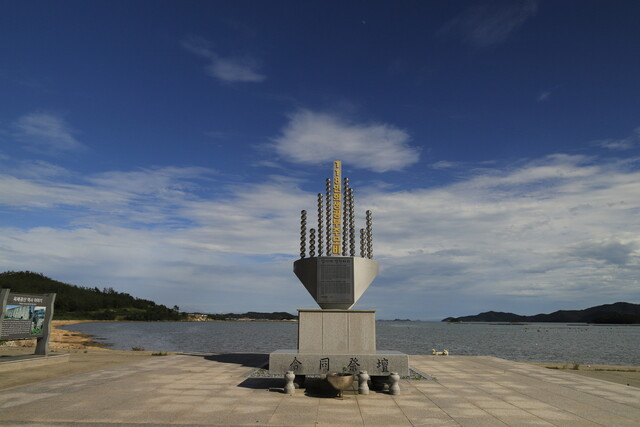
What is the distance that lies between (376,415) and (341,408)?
1136 mm

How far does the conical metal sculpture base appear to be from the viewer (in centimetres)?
1888

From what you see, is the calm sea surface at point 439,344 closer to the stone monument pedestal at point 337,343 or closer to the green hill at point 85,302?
the stone monument pedestal at point 337,343

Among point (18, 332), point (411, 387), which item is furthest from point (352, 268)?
point (18, 332)

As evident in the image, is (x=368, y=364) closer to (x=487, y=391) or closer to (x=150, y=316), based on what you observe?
(x=487, y=391)

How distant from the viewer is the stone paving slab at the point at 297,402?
34.7 ft

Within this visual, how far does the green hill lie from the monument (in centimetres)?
12773

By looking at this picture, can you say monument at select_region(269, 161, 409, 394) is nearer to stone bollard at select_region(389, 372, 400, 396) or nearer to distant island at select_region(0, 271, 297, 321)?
stone bollard at select_region(389, 372, 400, 396)

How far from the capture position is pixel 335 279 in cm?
1912

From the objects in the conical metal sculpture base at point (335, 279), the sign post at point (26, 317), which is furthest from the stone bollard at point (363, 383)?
the sign post at point (26, 317)

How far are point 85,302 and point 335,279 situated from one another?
504 feet

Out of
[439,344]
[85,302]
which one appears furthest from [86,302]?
[439,344]

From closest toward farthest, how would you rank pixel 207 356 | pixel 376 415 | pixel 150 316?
pixel 376 415 < pixel 207 356 < pixel 150 316

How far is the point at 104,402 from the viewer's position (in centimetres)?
1215

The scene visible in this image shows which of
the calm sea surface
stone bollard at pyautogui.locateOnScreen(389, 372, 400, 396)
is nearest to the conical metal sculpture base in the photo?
stone bollard at pyautogui.locateOnScreen(389, 372, 400, 396)
